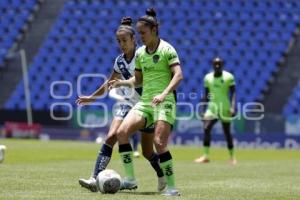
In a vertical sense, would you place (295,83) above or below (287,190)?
above

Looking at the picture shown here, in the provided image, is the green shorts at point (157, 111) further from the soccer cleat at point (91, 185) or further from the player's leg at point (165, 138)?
the soccer cleat at point (91, 185)

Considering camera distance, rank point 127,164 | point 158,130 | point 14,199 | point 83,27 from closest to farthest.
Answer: point 14,199 → point 158,130 → point 127,164 → point 83,27

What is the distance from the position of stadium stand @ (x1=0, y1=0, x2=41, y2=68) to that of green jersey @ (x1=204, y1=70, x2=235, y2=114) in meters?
21.5

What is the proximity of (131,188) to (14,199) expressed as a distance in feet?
7.84

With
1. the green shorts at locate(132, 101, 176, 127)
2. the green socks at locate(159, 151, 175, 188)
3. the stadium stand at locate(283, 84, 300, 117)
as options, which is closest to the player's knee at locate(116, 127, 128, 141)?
the green shorts at locate(132, 101, 176, 127)

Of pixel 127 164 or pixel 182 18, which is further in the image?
pixel 182 18

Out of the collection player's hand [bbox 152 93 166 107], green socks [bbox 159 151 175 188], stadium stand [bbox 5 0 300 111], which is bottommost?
green socks [bbox 159 151 175 188]

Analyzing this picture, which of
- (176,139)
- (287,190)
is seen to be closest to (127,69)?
(287,190)

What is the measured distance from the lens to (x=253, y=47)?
38406 mm

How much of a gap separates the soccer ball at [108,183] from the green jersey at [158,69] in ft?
3.73

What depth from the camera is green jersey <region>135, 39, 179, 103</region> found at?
34.2ft

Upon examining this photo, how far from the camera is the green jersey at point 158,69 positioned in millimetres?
10438

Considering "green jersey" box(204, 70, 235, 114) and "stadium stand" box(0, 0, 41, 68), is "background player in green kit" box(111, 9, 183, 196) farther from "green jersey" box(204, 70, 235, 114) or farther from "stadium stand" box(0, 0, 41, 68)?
"stadium stand" box(0, 0, 41, 68)

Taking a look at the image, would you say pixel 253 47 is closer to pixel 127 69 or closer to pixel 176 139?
pixel 176 139
